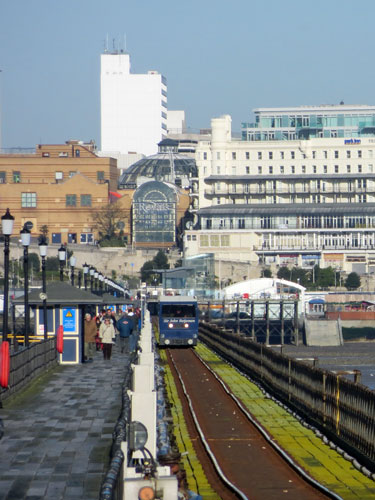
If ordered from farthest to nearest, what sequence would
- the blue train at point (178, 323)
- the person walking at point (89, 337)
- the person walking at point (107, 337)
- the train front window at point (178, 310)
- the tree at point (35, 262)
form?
the tree at point (35, 262)
the train front window at point (178, 310)
the blue train at point (178, 323)
the person walking at point (107, 337)
the person walking at point (89, 337)

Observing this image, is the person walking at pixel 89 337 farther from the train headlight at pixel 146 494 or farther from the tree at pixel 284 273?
the tree at pixel 284 273

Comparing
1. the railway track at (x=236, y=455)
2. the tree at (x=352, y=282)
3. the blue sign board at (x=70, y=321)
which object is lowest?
the railway track at (x=236, y=455)

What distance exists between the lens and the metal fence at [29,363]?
30.7 m

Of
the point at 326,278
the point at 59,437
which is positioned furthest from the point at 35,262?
the point at 59,437

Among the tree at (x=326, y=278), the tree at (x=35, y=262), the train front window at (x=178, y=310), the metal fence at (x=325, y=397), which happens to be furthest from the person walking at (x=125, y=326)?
the tree at (x=35, y=262)

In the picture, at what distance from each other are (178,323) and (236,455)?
152 feet

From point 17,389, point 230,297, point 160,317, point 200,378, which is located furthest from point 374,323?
point 17,389

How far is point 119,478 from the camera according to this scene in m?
12.8

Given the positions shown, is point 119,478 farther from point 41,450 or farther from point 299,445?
point 299,445

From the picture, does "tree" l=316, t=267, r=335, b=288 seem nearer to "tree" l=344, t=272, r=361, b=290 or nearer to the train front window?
"tree" l=344, t=272, r=361, b=290

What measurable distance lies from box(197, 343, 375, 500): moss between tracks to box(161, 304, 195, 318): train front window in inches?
1239

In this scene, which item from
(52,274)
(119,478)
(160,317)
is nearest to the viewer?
(119,478)

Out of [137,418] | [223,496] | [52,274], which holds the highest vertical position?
[52,274]

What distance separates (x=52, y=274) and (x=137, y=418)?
160m
